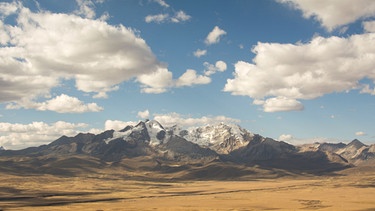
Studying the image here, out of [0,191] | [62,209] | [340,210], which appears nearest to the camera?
[340,210]

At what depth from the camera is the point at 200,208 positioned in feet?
398

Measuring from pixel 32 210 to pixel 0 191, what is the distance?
291 ft

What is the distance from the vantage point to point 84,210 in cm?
11706

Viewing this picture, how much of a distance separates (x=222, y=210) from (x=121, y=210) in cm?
2753

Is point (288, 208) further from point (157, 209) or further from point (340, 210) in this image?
point (157, 209)

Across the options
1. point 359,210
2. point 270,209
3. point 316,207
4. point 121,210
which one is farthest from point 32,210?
point 359,210

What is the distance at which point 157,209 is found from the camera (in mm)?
119125

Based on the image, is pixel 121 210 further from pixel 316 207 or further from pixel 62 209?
pixel 316 207

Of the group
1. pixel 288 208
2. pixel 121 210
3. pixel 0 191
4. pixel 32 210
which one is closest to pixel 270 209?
pixel 288 208

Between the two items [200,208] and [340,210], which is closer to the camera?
[340,210]

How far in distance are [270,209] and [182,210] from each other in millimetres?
24710

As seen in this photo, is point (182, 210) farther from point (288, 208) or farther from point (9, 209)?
point (9, 209)

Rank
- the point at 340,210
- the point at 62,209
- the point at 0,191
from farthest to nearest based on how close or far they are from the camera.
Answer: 1. the point at 0,191
2. the point at 62,209
3. the point at 340,210

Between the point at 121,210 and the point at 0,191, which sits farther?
the point at 0,191
